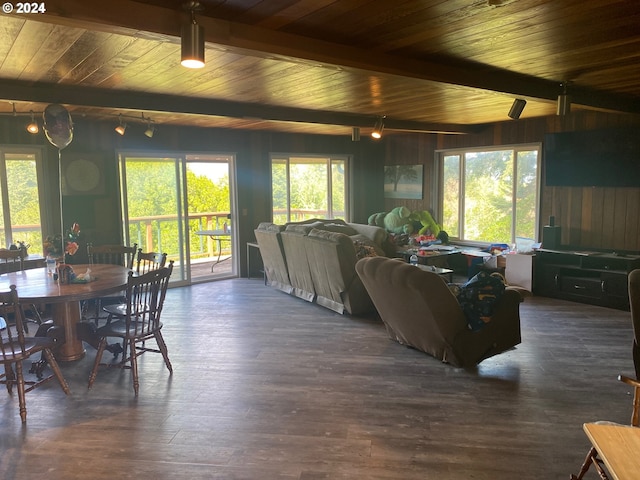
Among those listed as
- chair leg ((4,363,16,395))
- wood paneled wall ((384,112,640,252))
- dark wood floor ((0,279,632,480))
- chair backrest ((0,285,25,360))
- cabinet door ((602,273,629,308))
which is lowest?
dark wood floor ((0,279,632,480))

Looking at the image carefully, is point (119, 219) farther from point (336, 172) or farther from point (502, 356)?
point (502, 356)

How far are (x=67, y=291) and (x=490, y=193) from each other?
20.3ft

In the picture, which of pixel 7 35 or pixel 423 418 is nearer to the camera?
pixel 7 35

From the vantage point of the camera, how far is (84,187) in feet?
21.5

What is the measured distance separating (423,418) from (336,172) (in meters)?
6.38

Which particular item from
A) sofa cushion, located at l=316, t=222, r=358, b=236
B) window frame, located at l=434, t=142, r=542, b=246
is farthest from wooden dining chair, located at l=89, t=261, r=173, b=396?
window frame, located at l=434, t=142, r=542, b=246

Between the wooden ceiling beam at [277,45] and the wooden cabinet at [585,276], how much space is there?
2.62 meters

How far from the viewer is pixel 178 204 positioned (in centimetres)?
731

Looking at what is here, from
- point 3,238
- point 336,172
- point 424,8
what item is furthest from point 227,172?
point 424,8

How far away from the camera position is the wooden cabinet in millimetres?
5641

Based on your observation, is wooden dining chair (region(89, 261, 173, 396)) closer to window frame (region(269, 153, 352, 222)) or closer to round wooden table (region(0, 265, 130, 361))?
round wooden table (region(0, 265, 130, 361))

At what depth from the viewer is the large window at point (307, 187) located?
27.5ft

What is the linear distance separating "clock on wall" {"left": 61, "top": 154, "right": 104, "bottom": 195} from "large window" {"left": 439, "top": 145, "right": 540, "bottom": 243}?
17.9 feet

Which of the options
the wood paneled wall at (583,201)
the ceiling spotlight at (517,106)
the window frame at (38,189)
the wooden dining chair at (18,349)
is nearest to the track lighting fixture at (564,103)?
the ceiling spotlight at (517,106)
